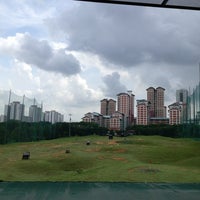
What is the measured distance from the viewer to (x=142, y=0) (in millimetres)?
3842

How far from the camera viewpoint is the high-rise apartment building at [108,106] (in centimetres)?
8872

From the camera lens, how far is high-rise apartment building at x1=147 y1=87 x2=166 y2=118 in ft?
265

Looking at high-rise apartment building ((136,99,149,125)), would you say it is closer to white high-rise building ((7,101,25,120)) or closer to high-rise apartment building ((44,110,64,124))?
high-rise apartment building ((44,110,64,124))

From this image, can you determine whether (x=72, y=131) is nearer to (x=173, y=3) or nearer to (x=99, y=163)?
(x=99, y=163)

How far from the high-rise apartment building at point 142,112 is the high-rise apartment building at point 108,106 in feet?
46.1

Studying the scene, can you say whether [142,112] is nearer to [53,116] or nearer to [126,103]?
[126,103]

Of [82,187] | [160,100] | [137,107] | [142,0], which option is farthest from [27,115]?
[160,100]

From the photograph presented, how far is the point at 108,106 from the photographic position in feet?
295

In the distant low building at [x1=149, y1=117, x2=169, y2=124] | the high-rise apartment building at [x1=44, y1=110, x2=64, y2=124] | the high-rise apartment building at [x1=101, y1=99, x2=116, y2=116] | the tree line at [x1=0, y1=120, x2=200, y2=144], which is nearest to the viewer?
the tree line at [x1=0, y1=120, x2=200, y2=144]

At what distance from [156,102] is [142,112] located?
985cm

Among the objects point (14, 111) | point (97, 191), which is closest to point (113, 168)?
point (97, 191)

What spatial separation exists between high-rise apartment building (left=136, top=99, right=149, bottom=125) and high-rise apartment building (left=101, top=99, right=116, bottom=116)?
14.1 m

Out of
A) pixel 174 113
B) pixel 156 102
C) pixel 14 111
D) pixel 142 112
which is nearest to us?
pixel 14 111

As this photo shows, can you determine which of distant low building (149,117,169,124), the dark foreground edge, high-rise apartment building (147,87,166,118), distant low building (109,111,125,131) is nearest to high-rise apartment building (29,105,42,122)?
the dark foreground edge
